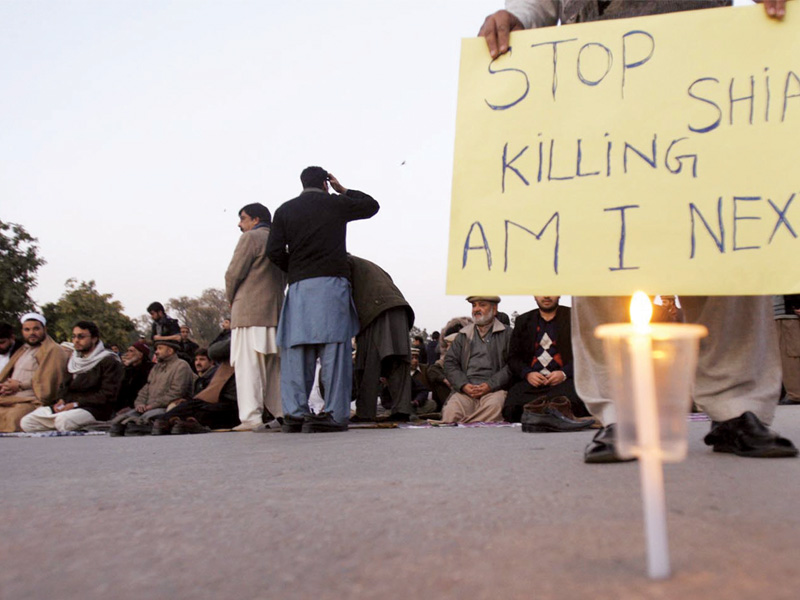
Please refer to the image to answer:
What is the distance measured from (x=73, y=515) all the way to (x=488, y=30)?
5.60 feet

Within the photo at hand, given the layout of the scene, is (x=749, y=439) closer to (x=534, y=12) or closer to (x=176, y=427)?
(x=534, y=12)

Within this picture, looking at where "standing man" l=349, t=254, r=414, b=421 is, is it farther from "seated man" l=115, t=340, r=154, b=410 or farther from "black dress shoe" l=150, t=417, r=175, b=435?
"seated man" l=115, t=340, r=154, b=410

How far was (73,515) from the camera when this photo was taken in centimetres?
203

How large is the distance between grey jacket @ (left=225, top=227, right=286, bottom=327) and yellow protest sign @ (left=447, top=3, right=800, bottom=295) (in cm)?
497

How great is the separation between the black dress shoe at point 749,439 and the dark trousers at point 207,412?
5.61 m

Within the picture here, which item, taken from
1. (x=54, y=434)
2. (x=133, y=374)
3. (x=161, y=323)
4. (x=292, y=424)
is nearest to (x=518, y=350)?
(x=292, y=424)

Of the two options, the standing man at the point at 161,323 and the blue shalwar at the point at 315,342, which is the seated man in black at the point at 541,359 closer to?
the blue shalwar at the point at 315,342

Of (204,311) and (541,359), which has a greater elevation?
(204,311)

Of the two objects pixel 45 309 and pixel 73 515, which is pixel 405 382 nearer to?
pixel 73 515

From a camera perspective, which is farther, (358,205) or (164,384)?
(164,384)

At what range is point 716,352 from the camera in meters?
2.95

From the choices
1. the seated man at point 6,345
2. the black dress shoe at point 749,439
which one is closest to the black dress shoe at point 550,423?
the black dress shoe at point 749,439

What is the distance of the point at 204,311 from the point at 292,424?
176 feet

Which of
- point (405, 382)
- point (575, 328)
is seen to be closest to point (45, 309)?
point (405, 382)
